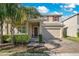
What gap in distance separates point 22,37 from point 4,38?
0.67 m

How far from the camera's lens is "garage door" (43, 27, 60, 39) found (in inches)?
489

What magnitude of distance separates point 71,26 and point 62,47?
33.2 inches

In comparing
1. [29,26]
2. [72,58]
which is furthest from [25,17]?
[72,58]

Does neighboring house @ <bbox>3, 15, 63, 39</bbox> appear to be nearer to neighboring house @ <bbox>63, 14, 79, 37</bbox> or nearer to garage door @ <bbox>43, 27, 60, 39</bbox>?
garage door @ <bbox>43, 27, 60, 39</bbox>

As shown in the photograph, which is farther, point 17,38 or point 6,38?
point 17,38

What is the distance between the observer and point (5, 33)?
12414mm

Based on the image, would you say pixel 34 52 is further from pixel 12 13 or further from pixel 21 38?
pixel 12 13

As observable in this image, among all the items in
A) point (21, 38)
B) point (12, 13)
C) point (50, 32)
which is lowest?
point (21, 38)

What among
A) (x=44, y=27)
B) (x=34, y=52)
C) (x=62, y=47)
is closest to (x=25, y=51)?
(x=34, y=52)

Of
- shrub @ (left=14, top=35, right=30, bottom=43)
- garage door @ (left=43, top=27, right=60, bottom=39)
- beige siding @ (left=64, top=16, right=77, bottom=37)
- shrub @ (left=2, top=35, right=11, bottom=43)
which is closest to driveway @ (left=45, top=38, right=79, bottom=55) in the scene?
garage door @ (left=43, top=27, right=60, bottom=39)

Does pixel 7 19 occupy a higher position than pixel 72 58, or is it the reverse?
pixel 7 19

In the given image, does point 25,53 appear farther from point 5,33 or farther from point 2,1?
point 2,1

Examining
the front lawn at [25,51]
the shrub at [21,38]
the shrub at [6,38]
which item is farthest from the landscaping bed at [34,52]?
the shrub at [6,38]

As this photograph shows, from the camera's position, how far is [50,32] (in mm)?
12508
